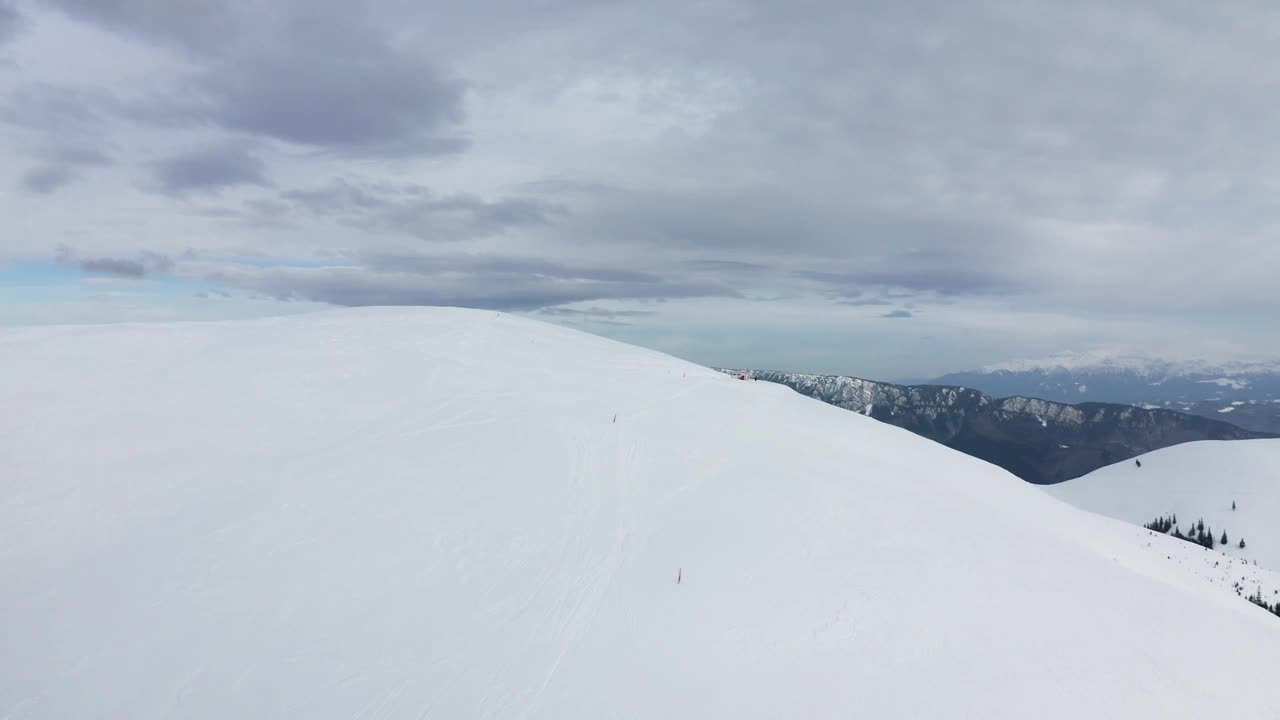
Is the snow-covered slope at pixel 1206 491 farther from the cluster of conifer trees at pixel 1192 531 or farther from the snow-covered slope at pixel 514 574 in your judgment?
the snow-covered slope at pixel 514 574

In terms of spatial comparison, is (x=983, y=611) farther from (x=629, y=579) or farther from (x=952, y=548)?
(x=629, y=579)

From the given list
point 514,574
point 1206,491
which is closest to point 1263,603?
point 514,574

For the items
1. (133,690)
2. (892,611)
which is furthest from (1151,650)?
(133,690)

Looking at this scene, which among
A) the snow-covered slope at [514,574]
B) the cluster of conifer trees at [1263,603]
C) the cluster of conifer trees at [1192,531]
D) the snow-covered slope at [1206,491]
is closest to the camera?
the snow-covered slope at [514,574]

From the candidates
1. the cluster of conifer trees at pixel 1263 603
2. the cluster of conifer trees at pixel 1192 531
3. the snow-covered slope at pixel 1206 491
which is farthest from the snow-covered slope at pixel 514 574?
the snow-covered slope at pixel 1206 491

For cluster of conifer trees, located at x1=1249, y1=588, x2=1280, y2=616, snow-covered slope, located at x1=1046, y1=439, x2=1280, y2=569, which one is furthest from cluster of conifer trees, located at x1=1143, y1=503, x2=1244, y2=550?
cluster of conifer trees, located at x1=1249, y1=588, x2=1280, y2=616
